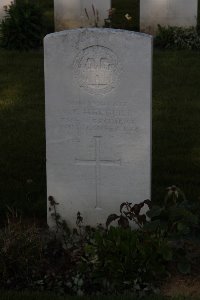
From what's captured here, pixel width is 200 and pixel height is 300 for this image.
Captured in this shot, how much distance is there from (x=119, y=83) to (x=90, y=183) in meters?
0.80

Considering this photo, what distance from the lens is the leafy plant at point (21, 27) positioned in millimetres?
12281

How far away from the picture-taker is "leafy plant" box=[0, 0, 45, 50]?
12281 mm

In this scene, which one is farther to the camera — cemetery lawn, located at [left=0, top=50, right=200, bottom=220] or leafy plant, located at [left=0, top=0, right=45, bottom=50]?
leafy plant, located at [left=0, top=0, right=45, bottom=50]

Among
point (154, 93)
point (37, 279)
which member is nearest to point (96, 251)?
point (37, 279)

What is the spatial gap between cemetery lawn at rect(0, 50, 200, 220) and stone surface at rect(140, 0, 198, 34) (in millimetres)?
1112

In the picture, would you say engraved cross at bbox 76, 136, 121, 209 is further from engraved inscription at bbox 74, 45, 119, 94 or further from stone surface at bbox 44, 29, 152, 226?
engraved inscription at bbox 74, 45, 119, 94

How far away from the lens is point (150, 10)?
13.0 meters

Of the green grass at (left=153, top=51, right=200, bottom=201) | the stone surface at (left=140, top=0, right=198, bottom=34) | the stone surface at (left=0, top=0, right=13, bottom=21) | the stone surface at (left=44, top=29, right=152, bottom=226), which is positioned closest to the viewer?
the stone surface at (left=44, top=29, right=152, bottom=226)

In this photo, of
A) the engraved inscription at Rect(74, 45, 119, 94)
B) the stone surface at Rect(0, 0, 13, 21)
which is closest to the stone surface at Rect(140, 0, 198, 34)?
the stone surface at Rect(0, 0, 13, 21)

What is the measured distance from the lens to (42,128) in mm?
8617

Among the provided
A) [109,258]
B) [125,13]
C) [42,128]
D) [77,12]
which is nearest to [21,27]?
[77,12]

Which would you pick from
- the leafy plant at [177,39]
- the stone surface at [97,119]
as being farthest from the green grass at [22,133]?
the leafy plant at [177,39]

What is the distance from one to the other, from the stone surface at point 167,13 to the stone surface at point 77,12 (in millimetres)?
655

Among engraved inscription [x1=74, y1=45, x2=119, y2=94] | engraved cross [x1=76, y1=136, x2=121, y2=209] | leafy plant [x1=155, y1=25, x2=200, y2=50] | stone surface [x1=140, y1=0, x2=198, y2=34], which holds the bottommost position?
engraved cross [x1=76, y1=136, x2=121, y2=209]
